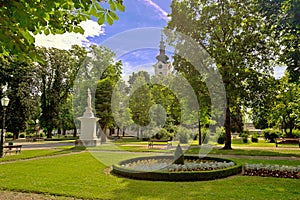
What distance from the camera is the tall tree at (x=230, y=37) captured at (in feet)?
65.4

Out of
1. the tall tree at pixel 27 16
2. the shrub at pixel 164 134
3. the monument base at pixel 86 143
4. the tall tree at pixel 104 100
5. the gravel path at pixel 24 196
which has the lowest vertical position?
the gravel path at pixel 24 196

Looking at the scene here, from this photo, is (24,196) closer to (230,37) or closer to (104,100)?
(230,37)

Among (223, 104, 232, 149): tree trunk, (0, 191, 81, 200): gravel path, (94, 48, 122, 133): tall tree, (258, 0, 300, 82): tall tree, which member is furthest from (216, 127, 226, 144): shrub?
(0, 191, 81, 200): gravel path

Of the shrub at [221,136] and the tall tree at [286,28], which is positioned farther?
the shrub at [221,136]

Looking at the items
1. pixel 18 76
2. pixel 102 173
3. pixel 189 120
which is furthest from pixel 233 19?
pixel 18 76

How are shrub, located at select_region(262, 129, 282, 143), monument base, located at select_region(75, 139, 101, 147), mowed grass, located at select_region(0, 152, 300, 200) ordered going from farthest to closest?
shrub, located at select_region(262, 129, 282, 143) < monument base, located at select_region(75, 139, 101, 147) < mowed grass, located at select_region(0, 152, 300, 200)

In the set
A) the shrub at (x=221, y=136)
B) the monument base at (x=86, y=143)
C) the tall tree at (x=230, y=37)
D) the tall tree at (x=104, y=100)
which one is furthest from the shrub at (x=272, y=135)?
the monument base at (x=86, y=143)

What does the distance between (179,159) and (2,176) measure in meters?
6.83

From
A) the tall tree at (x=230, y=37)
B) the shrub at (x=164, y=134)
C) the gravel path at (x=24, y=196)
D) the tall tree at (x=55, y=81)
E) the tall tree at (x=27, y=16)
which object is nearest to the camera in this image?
the tall tree at (x=27, y=16)

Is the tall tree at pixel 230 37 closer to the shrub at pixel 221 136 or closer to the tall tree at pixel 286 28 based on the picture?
the tall tree at pixel 286 28

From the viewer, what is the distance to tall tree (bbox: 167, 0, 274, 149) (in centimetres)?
1992

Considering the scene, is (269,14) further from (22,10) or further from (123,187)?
(22,10)

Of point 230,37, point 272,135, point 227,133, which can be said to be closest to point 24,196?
point 227,133

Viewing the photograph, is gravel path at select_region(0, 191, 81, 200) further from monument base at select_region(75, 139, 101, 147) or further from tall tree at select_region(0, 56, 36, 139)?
tall tree at select_region(0, 56, 36, 139)
